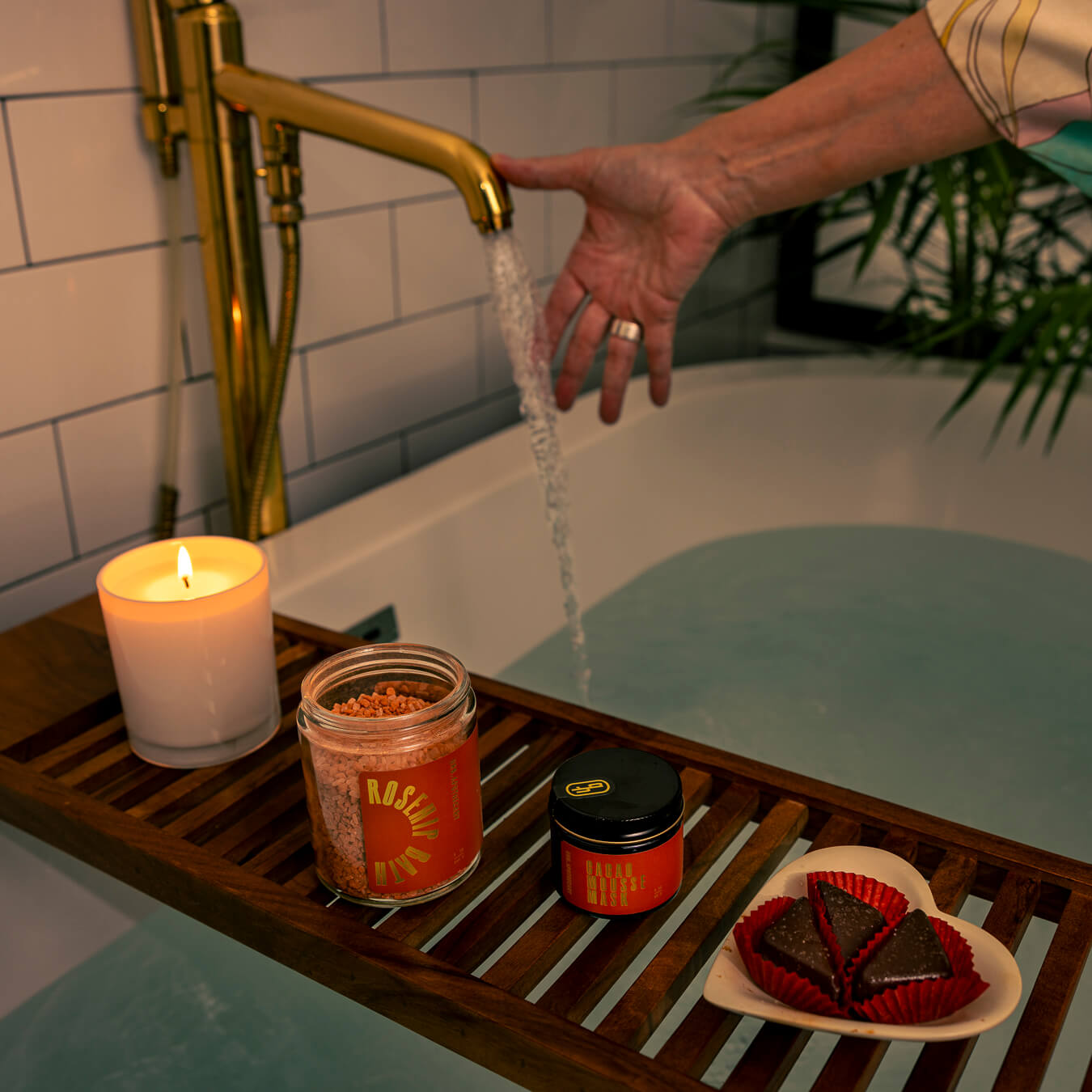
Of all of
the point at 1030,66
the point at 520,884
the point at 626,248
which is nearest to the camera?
the point at 520,884

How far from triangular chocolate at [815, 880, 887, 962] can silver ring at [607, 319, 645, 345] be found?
23.2 inches

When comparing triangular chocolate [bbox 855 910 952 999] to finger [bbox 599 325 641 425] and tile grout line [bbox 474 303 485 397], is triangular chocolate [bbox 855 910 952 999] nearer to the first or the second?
finger [bbox 599 325 641 425]

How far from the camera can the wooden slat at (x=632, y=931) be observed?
45 centimetres

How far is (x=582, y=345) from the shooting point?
3.21 ft

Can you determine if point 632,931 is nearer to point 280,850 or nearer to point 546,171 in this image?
point 280,850

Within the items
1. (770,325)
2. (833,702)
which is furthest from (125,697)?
(770,325)

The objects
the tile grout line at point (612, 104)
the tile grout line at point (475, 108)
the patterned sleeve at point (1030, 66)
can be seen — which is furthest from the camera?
the tile grout line at point (612, 104)

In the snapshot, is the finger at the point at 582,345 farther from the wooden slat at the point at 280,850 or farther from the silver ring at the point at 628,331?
the wooden slat at the point at 280,850

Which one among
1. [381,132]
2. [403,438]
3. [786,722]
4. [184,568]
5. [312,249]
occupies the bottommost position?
[786,722]

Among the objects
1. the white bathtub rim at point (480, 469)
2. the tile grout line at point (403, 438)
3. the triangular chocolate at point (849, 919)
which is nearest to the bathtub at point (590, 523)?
the white bathtub rim at point (480, 469)

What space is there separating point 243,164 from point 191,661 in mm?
435

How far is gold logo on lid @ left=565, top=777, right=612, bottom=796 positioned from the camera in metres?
0.50

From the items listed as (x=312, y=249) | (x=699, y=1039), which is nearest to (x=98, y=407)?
(x=312, y=249)

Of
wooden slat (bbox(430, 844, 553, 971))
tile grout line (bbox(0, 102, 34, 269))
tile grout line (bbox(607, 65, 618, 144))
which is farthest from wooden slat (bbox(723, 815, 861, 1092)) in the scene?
tile grout line (bbox(607, 65, 618, 144))
